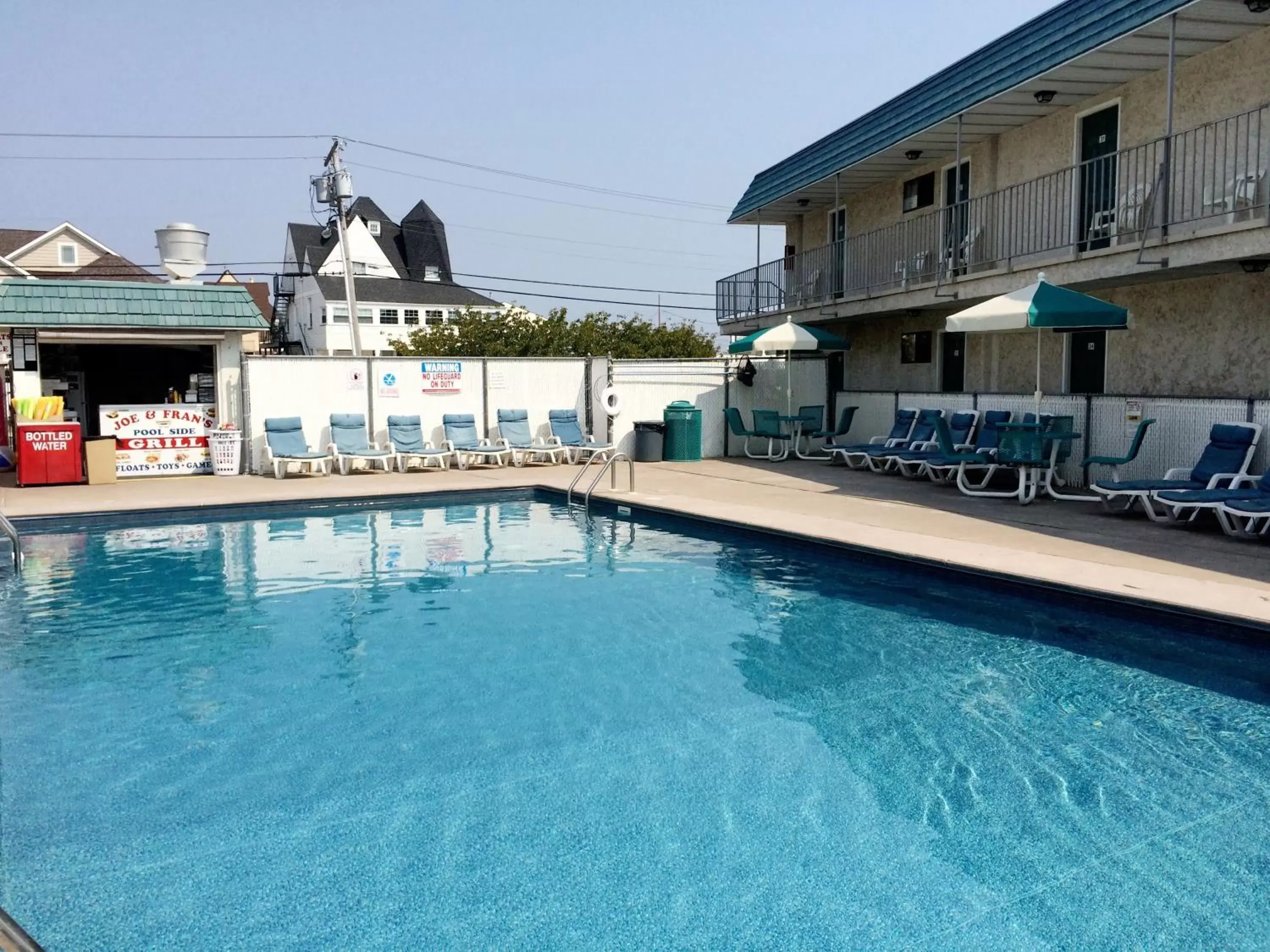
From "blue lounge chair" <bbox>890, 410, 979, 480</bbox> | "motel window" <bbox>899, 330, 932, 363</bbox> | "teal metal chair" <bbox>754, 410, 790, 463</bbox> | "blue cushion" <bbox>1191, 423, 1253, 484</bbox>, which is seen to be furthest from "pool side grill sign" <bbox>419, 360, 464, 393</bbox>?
"blue cushion" <bbox>1191, 423, 1253, 484</bbox>

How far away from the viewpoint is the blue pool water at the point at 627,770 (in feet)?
10.9

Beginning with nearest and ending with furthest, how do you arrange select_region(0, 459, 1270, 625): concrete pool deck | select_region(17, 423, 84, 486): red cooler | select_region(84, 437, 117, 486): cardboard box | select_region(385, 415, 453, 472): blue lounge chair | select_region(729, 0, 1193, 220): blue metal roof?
select_region(0, 459, 1270, 625): concrete pool deck, select_region(729, 0, 1193, 220): blue metal roof, select_region(17, 423, 84, 486): red cooler, select_region(84, 437, 117, 486): cardboard box, select_region(385, 415, 453, 472): blue lounge chair

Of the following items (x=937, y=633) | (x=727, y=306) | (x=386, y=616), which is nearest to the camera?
(x=937, y=633)

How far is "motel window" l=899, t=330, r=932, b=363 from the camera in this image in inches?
709

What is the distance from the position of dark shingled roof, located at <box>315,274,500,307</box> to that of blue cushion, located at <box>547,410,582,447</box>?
29.6m

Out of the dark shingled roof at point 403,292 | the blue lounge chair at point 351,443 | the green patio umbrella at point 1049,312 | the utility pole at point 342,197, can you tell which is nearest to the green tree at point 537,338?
the utility pole at point 342,197

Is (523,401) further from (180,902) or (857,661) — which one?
(180,902)

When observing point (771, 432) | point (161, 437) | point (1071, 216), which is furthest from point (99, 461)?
point (1071, 216)

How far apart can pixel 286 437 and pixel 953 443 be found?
32.2 feet

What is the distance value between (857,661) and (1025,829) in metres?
2.20

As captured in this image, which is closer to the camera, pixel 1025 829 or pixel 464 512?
pixel 1025 829

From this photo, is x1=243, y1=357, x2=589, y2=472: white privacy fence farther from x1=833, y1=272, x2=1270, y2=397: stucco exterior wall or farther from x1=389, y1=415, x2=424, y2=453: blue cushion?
x1=833, y1=272, x2=1270, y2=397: stucco exterior wall

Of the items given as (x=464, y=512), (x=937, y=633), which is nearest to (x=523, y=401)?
(x=464, y=512)

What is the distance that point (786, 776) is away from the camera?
4.38m
